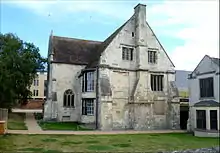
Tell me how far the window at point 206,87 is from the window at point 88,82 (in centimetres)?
1493

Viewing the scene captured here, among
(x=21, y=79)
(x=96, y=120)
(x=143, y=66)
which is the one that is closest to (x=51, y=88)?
(x=21, y=79)

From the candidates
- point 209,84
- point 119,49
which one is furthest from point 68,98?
point 209,84

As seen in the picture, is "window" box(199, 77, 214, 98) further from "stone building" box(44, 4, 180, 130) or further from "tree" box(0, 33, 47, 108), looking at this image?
"tree" box(0, 33, 47, 108)

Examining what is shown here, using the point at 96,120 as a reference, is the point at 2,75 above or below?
above

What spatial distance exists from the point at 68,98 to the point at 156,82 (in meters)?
7.13

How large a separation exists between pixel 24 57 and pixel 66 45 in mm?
3676

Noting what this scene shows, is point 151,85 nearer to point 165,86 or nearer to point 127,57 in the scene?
point 165,86

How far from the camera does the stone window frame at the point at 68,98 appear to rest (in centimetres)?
2088

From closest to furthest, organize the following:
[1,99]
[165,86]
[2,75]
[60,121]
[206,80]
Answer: [206,80] → [2,75] → [1,99] → [165,86] → [60,121]

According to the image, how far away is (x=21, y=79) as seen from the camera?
19.3 metres

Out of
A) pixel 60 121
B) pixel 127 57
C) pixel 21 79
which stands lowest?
pixel 60 121

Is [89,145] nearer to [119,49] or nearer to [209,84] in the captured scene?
[209,84]

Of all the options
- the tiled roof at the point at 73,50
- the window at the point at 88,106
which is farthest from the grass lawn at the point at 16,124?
the tiled roof at the point at 73,50

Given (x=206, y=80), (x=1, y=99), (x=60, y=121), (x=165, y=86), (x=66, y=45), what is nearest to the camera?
(x=206, y=80)
